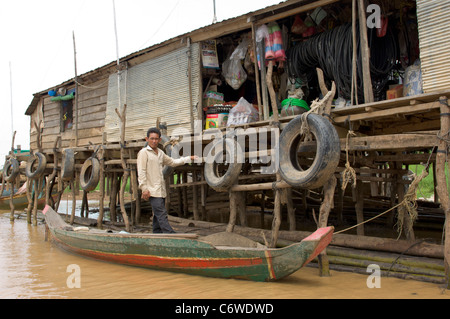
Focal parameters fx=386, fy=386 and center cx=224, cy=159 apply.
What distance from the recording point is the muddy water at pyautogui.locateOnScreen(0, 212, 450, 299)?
4.45m

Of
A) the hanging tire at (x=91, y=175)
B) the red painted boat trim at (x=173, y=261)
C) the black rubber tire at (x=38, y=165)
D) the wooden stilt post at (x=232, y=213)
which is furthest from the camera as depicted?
the black rubber tire at (x=38, y=165)

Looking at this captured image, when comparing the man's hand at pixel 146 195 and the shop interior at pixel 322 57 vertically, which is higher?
the shop interior at pixel 322 57

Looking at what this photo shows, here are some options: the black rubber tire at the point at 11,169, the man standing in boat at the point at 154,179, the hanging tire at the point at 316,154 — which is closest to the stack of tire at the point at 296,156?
the hanging tire at the point at 316,154

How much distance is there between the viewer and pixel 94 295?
481 cm

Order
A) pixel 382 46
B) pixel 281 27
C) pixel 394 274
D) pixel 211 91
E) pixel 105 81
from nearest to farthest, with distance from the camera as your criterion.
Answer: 1. pixel 394 274
2. pixel 382 46
3. pixel 281 27
4. pixel 211 91
5. pixel 105 81

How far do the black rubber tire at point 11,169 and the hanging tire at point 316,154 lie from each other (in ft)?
35.4

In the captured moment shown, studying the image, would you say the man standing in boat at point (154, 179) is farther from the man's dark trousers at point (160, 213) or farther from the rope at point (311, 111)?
the rope at point (311, 111)

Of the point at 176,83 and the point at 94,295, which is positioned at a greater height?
the point at 176,83

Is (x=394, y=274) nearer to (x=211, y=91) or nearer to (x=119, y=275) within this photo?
(x=119, y=275)

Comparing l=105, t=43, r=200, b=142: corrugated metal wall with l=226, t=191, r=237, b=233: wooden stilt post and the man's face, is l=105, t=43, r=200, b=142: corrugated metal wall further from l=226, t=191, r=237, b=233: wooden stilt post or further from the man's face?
the man's face

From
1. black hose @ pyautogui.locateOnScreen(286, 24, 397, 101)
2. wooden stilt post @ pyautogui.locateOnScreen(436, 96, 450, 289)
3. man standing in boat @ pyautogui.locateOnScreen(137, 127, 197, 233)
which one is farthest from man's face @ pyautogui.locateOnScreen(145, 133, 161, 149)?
wooden stilt post @ pyautogui.locateOnScreen(436, 96, 450, 289)

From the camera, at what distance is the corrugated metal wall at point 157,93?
8658 millimetres

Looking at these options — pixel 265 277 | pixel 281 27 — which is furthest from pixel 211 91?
pixel 265 277
